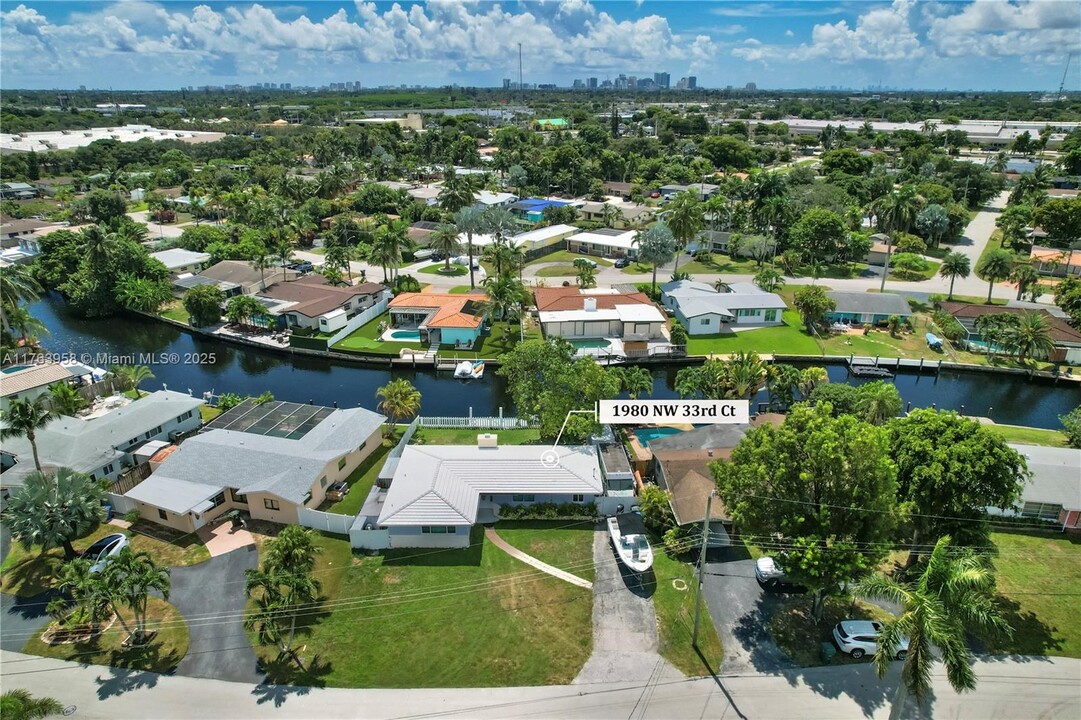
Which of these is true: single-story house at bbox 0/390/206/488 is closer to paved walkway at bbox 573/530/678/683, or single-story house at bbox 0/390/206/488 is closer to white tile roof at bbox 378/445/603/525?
white tile roof at bbox 378/445/603/525

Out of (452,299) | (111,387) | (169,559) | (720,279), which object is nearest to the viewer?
(169,559)

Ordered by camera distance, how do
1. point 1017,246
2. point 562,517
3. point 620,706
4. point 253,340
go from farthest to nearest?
point 1017,246 < point 253,340 < point 562,517 < point 620,706

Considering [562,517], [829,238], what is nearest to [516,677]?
[562,517]

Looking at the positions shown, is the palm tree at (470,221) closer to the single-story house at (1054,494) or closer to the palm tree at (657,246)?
the palm tree at (657,246)

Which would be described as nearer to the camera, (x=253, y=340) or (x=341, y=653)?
(x=341, y=653)

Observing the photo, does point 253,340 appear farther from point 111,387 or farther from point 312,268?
point 312,268

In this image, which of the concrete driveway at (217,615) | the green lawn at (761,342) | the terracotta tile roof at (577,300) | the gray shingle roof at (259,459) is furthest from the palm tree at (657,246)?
the concrete driveway at (217,615)

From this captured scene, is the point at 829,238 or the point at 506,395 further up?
the point at 829,238
